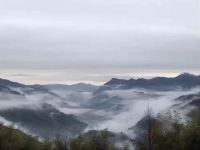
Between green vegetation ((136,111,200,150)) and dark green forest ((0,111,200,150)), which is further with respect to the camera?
dark green forest ((0,111,200,150))

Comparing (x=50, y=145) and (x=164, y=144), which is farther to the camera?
(x=50, y=145)

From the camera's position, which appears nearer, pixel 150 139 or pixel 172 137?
pixel 150 139

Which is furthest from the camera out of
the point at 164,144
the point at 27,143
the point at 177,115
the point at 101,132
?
the point at 27,143

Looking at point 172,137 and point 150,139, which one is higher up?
point 172,137

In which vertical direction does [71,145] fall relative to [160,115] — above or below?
below

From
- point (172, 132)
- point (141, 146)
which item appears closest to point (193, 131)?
point (172, 132)

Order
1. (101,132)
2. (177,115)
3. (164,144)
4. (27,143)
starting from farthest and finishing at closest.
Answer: (27,143)
(101,132)
(177,115)
(164,144)

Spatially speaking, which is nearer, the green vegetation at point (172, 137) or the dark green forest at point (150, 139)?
the green vegetation at point (172, 137)

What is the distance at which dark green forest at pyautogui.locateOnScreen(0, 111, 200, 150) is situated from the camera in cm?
9781

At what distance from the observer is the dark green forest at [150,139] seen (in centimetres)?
9781

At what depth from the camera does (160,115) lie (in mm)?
109875

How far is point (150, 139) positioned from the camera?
97875mm

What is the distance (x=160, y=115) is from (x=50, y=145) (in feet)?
111

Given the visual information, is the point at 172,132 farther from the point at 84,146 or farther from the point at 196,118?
the point at 84,146
